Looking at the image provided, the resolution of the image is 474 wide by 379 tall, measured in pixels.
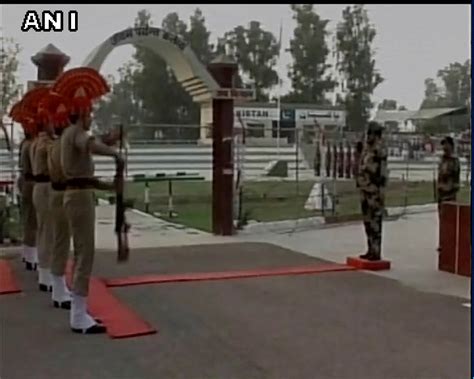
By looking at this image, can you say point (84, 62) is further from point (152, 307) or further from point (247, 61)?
point (247, 61)

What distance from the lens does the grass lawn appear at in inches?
560

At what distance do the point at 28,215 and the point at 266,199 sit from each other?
30.6 feet

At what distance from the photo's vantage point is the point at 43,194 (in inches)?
258

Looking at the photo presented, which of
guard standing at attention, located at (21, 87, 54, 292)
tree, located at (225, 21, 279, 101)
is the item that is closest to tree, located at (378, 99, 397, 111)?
tree, located at (225, 21, 279, 101)

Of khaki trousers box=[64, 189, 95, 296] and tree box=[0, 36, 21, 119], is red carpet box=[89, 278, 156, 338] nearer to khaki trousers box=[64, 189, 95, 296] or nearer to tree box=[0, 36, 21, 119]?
khaki trousers box=[64, 189, 95, 296]

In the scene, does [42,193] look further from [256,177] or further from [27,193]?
[256,177]

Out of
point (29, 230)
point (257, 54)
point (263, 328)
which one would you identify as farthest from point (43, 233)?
point (257, 54)

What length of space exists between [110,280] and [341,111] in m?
20.2

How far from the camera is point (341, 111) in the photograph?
88.1 feet

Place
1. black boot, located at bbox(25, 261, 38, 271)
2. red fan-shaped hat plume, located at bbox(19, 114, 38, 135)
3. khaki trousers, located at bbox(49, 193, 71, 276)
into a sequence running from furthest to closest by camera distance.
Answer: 1. black boot, located at bbox(25, 261, 38, 271)
2. red fan-shaped hat plume, located at bbox(19, 114, 38, 135)
3. khaki trousers, located at bbox(49, 193, 71, 276)

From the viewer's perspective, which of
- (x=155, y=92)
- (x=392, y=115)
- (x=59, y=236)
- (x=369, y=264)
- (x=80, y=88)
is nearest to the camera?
(x=80, y=88)

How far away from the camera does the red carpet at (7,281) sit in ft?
22.6

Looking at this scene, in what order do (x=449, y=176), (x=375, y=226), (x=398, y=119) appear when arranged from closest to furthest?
(x=375, y=226) < (x=449, y=176) < (x=398, y=119)

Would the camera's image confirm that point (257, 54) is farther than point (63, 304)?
Yes
